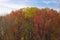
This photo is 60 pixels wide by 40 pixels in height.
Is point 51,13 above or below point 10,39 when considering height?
above

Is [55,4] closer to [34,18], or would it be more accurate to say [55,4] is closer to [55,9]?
[55,9]

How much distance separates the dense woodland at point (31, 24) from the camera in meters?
3.43

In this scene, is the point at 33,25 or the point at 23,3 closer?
the point at 33,25

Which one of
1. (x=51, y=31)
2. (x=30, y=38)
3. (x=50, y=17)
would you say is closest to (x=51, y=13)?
(x=50, y=17)

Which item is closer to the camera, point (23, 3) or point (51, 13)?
point (51, 13)

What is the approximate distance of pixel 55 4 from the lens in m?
3.65

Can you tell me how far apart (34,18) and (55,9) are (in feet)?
1.20

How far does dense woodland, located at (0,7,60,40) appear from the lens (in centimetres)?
343

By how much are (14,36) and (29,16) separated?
0.39m

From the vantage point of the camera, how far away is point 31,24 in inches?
139

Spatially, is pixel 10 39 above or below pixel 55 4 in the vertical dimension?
below

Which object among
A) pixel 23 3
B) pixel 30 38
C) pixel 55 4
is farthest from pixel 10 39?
pixel 55 4

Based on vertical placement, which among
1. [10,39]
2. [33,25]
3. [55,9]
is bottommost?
[10,39]

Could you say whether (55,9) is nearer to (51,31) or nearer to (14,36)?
(51,31)
